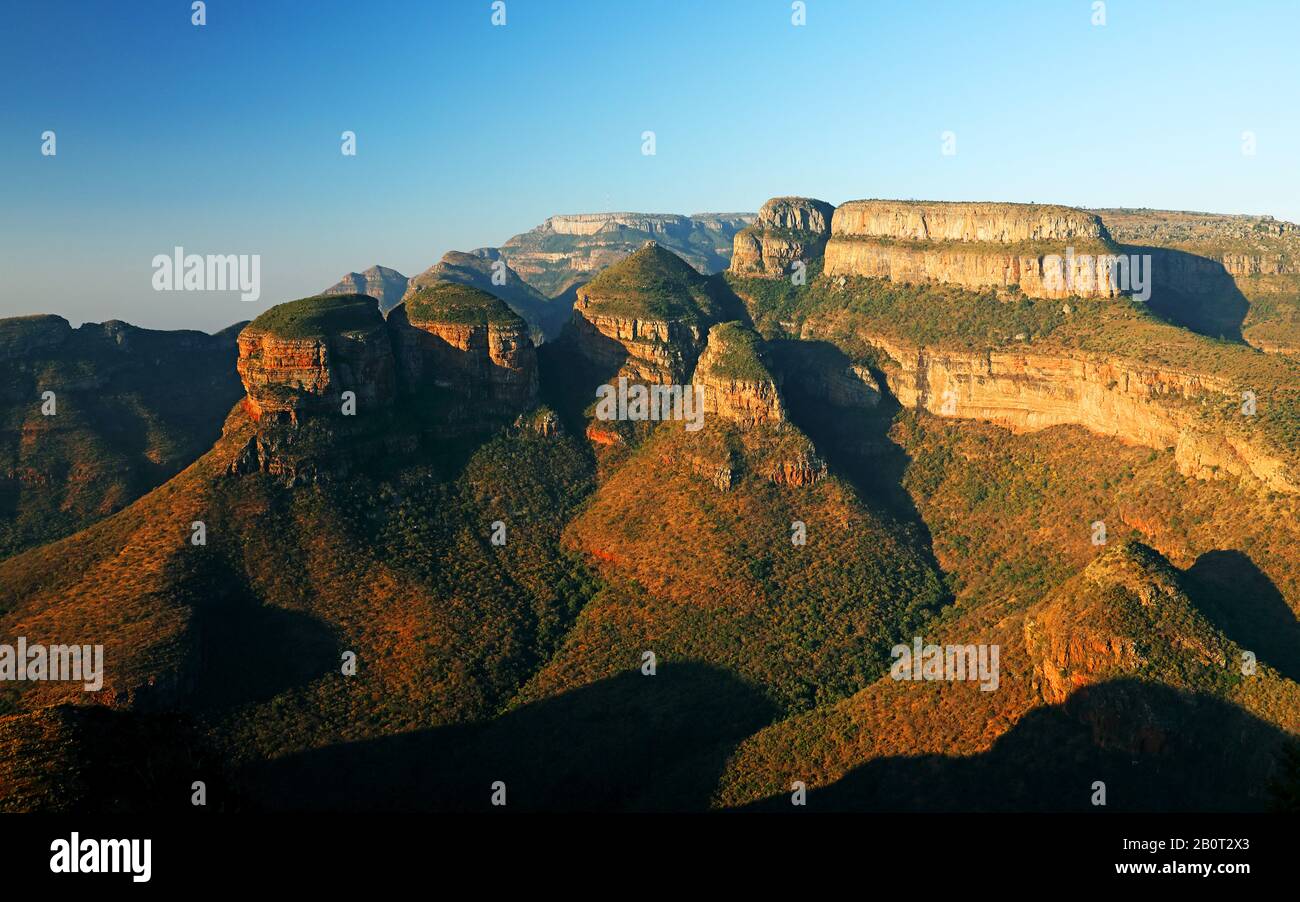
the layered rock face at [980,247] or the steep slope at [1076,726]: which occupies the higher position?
the layered rock face at [980,247]

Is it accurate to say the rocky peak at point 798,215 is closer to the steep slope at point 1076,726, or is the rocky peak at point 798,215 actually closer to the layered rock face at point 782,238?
the layered rock face at point 782,238

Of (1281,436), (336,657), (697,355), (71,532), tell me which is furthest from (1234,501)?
(71,532)
